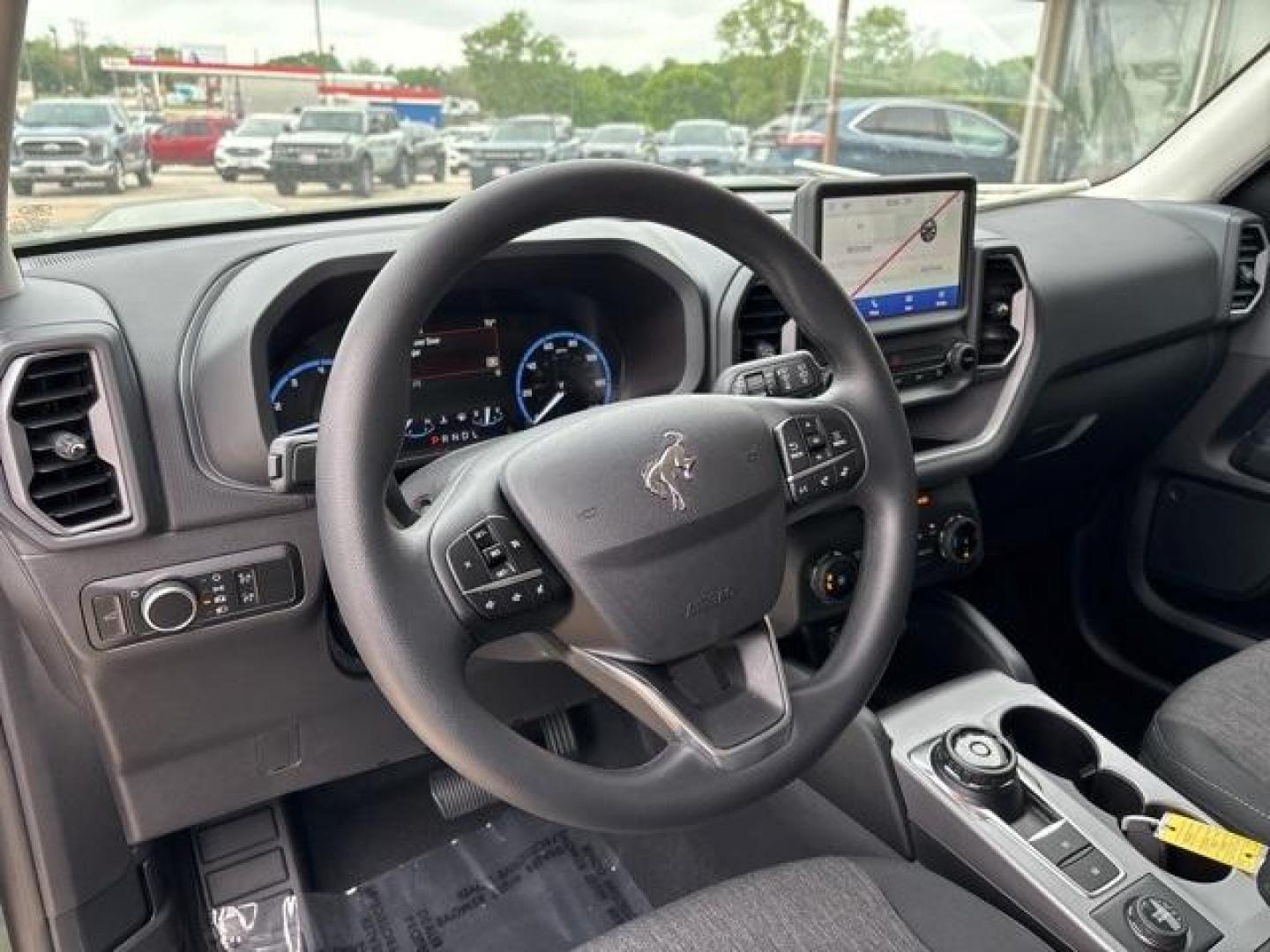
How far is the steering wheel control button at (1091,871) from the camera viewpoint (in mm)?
1290

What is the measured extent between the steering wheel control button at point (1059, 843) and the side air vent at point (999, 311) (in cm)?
77

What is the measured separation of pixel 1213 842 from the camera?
4.39ft

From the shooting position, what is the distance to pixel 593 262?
58.3 inches

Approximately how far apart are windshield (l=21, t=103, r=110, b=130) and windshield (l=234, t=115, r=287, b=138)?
0.57ft

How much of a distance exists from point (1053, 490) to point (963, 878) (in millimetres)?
1072

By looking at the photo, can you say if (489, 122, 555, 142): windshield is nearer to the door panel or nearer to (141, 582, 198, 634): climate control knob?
(141, 582, 198, 634): climate control knob

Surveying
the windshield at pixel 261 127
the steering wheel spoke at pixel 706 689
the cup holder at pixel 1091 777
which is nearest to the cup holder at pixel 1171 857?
the cup holder at pixel 1091 777

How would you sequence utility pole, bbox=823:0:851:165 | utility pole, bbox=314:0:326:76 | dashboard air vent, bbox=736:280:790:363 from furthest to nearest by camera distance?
Result: utility pole, bbox=823:0:851:165 → dashboard air vent, bbox=736:280:790:363 → utility pole, bbox=314:0:326:76

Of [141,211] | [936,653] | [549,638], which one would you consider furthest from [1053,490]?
[141,211]

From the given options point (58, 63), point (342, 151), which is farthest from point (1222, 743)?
point (58, 63)

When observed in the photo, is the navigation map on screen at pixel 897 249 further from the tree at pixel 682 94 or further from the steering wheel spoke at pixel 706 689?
the steering wheel spoke at pixel 706 689

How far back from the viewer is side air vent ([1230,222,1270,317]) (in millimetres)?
2189

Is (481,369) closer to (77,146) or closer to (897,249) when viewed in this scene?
(77,146)

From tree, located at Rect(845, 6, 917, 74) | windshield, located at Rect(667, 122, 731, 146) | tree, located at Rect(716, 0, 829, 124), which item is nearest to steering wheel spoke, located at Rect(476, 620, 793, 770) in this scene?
windshield, located at Rect(667, 122, 731, 146)
